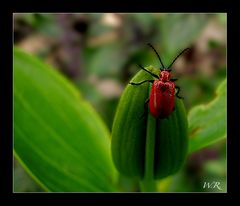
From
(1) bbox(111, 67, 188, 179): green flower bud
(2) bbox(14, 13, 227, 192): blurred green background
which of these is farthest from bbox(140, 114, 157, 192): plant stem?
(2) bbox(14, 13, 227, 192): blurred green background

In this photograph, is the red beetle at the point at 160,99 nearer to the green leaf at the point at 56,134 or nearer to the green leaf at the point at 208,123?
the green leaf at the point at 208,123

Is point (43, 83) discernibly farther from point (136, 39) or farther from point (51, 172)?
point (136, 39)

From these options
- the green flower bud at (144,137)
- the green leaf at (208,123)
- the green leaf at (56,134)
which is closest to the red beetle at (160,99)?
the green flower bud at (144,137)

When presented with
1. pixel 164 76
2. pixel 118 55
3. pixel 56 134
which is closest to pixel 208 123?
pixel 164 76

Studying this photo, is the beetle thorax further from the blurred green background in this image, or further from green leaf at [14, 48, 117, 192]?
the blurred green background
